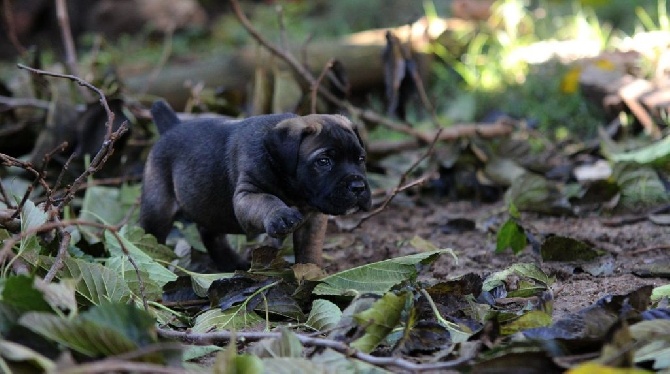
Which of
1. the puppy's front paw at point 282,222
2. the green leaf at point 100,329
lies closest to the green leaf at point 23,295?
the green leaf at point 100,329

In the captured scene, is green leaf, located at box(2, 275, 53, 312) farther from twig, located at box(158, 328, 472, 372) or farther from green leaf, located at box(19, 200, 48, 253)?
green leaf, located at box(19, 200, 48, 253)

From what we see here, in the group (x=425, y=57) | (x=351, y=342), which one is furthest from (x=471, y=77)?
(x=351, y=342)

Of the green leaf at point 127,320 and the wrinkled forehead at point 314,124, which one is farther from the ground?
the wrinkled forehead at point 314,124

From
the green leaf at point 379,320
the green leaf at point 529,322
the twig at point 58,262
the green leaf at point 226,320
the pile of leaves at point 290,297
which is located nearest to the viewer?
the pile of leaves at point 290,297

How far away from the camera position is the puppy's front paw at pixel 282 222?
3684 millimetres

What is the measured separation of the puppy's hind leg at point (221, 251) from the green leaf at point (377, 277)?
1.07m

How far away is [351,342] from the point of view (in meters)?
2.90

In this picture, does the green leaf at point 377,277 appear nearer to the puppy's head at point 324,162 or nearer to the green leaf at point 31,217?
the puppy's head at point 324,162

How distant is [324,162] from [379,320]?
116cm

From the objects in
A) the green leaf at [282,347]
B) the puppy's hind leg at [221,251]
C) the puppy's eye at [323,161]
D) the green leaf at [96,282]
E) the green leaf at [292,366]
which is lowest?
the puppy's hind leg at [221,251]

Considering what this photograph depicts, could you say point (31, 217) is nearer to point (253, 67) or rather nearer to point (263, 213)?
point (263, 213)

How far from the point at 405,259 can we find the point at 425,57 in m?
6.29

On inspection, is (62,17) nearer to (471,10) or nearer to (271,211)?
(271,211)

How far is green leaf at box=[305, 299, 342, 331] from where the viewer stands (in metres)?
3.29
